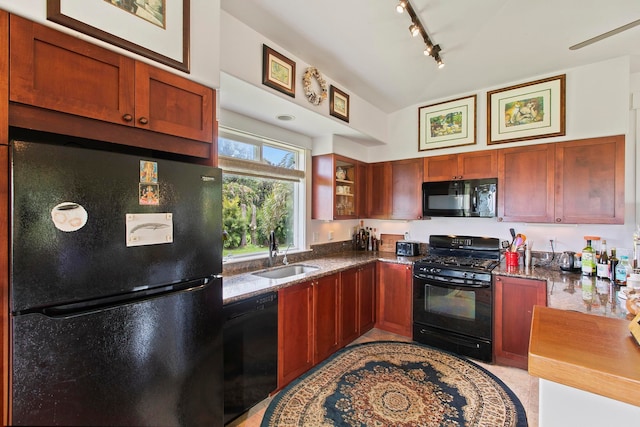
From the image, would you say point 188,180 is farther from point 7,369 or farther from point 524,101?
point 524,101

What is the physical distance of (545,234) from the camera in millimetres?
3020

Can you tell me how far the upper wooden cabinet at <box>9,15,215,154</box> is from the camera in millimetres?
998

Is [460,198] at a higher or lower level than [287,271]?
higher

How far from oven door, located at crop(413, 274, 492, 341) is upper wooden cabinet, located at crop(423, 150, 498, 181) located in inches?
46.9

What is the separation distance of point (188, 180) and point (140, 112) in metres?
0.34

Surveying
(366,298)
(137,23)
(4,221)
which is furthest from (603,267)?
(4,221)

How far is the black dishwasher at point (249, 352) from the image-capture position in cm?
187

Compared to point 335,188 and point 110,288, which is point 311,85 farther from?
point 110,288

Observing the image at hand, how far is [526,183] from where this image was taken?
9.55 feet

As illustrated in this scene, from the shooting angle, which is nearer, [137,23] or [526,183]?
[137,23]

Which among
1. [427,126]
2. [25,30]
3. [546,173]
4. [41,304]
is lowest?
[41,304]

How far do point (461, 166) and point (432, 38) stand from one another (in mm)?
1407

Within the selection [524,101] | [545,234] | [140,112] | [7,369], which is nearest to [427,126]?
[524,101]

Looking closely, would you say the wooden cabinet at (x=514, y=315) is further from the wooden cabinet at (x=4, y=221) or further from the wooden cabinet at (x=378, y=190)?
the wooden cabinet at (x=4, y=221)
